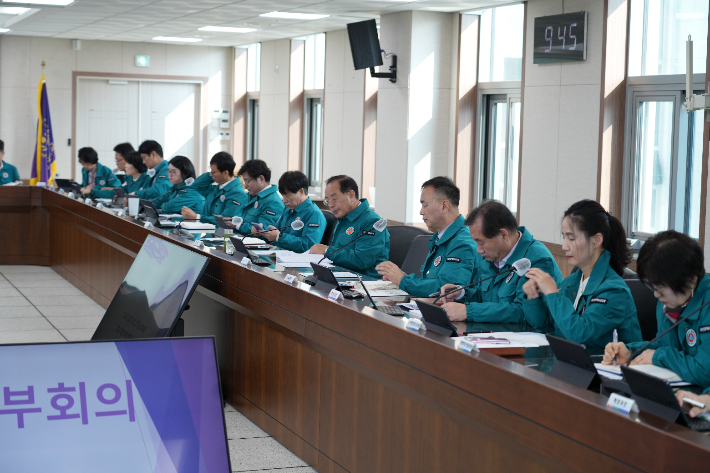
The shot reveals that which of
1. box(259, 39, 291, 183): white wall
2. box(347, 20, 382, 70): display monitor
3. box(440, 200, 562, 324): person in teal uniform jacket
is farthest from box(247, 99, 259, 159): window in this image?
box(440, 200, 562, 324): person in teal uniform jacket

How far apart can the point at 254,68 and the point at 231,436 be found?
9.79 metres

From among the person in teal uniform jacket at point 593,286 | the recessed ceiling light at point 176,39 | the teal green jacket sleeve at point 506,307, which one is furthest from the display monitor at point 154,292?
the recessed ceiling light at point 176,39

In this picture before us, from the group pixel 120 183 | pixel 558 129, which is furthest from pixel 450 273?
pixel 120 183

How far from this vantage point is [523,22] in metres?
7.08

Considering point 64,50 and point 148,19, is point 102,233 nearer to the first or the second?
point 148,19

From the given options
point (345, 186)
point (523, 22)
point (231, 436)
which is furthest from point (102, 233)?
point (523, 22)

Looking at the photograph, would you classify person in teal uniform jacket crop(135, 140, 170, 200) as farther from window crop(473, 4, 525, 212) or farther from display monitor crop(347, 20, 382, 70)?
window crop(473, 4, 525, 212)

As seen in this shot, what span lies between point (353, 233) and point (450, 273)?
3.82ft

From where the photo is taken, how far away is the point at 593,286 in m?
2.59

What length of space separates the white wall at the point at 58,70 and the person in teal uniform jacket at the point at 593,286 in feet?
35.0

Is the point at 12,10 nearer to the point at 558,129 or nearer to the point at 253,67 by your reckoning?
the point at 253,67

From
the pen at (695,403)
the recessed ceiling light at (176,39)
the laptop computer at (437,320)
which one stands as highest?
the recessed ceiling light at (176,39)

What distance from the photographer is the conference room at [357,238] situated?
2.00 m

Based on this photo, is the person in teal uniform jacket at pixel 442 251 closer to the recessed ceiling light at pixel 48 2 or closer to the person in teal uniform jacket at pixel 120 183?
the person in teal uniform jacket at pixel 120 183
